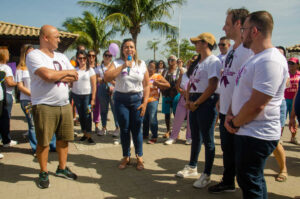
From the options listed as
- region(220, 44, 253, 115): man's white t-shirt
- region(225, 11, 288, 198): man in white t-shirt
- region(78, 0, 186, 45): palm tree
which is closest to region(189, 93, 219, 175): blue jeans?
region(220, 44, 253, 115): man's white t-shirt

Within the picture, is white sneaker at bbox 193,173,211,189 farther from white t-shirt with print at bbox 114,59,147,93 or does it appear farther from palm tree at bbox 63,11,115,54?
palm tree at bbox 63,11,115,54

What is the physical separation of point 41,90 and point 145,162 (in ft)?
6.84

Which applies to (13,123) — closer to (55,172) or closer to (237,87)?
(55,172)

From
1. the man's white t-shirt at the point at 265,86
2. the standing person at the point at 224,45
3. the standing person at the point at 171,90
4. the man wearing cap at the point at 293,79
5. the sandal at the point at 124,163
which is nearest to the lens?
the man's white t-shirt at the point at 265,86

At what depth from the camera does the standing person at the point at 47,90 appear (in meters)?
2.81

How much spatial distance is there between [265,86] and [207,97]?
49.2 inches

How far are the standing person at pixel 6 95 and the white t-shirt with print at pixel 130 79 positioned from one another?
2.21 metres

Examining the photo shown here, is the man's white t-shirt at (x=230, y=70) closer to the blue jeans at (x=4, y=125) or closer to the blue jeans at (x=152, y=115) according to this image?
the blue jeans at (x=152, y=115)

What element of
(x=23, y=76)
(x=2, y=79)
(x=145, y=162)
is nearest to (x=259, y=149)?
(x=145, y=162)

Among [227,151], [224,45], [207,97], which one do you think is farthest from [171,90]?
[227,151]

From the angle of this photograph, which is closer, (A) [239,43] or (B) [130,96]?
(A) [239,43]

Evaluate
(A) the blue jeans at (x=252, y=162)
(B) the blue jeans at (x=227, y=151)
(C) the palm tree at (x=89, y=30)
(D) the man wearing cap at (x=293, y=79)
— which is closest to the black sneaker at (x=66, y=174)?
(B) the blue jeans at (x=227, y=151)

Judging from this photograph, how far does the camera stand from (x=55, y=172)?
11.5 ft

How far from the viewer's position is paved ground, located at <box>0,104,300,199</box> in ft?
9.41
